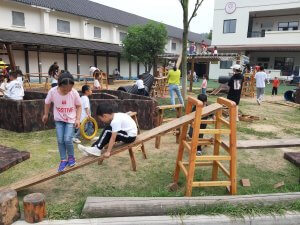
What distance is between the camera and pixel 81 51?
23.9 meters

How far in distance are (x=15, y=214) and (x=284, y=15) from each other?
32.0 metres

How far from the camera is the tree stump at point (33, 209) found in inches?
117

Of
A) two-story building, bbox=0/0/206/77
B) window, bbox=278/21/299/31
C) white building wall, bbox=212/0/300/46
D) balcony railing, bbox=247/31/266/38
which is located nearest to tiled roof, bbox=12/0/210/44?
two-story building, bbox=0/0/206/77

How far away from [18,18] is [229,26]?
68.9 ft

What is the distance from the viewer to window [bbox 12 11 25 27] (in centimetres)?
1905

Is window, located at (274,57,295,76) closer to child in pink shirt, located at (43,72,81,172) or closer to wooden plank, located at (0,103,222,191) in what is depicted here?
wooden plank, located at (0,103,222,191)

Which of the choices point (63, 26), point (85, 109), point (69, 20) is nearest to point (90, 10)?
point (69, 20)

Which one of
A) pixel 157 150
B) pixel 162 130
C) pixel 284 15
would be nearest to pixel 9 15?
pixel 157 150

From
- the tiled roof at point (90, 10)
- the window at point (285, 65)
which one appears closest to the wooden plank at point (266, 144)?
the tiled roof at point (90, 10)

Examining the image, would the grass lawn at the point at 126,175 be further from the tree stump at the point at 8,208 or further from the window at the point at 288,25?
the window at the point at 288,25

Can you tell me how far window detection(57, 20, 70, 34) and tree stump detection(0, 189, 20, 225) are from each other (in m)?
21.8

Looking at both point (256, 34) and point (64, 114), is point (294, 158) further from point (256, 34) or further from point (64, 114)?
point (256, 34)

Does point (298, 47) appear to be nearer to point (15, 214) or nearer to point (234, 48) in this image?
point (234, 48)

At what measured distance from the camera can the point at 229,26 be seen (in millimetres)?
29359
